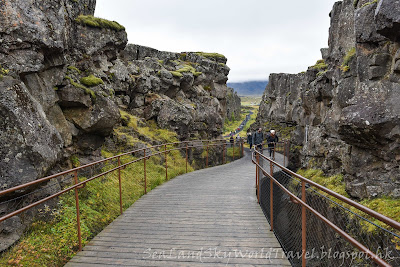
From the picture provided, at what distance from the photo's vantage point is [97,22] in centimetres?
1158

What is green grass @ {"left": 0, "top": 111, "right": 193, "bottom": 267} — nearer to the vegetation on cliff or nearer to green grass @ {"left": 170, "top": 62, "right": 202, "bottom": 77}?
the vegetation on cliff

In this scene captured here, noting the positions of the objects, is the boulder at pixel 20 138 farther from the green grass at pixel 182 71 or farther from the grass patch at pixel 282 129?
the grass patch at pixel 282 129

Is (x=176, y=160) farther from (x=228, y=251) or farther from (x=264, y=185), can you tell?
(x=228, y=251)

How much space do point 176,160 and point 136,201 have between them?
6617mm

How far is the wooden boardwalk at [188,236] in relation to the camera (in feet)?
13.7

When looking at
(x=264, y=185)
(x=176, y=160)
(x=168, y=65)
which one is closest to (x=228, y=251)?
(x=264, y=185)

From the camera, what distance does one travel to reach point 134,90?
16766 millimetres

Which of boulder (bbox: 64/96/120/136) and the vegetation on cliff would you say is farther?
boulder (bbox: 64/96/120/136)

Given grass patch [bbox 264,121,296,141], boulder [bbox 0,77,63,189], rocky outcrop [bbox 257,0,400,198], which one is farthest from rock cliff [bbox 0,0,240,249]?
grass patch [bbox 264,121,296,141]

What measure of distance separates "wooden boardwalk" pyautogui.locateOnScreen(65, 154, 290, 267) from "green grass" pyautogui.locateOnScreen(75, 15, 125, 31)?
789 cm

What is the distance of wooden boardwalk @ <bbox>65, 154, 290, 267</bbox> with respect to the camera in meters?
4.18

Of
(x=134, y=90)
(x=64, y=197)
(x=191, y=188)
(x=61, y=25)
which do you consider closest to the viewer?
(x=64, y=197)

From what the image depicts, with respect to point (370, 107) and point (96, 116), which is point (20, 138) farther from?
point (370, 107)

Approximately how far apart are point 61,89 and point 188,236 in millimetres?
6104
